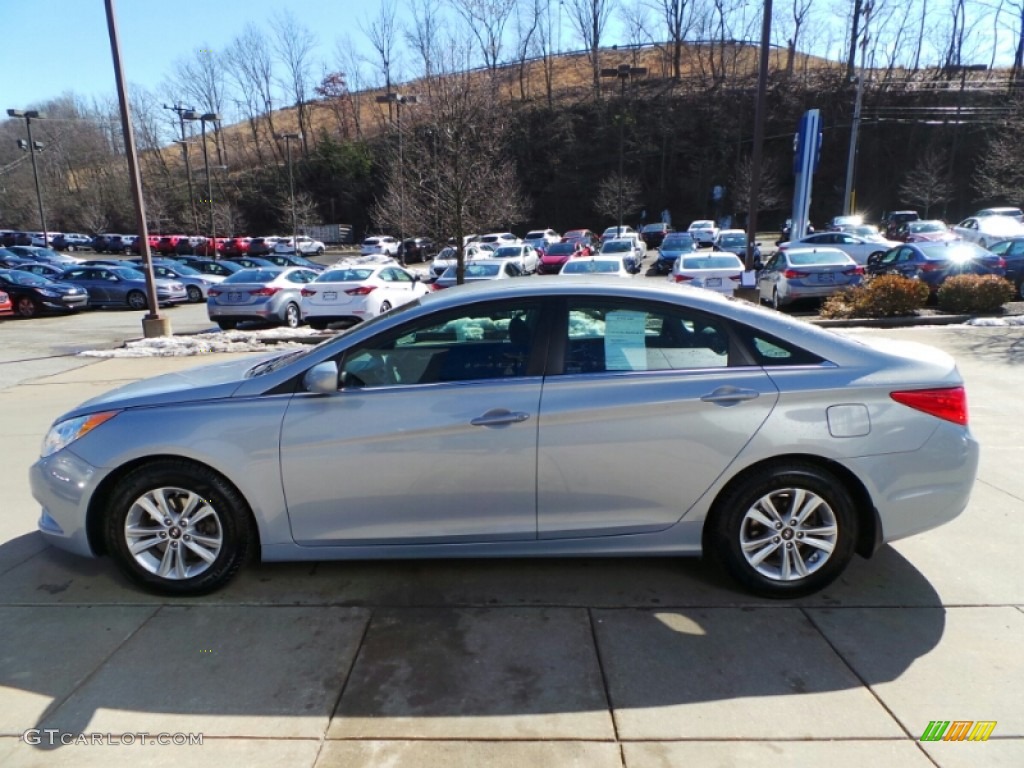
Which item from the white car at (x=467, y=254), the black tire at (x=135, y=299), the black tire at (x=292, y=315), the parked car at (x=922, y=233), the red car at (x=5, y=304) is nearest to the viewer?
the black tire at (x=292, y=315)

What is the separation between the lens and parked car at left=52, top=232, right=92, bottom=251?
59.7 meters

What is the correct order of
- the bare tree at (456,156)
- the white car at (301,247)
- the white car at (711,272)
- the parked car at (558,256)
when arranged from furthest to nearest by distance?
1. the white car at (301,247)
2. the parked car at (558,256)
3. the bare tree at (456,156)
4. the white car at (711,272)

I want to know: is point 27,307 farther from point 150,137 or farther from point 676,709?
point 150,137

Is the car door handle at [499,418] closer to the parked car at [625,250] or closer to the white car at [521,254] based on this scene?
the white car at [521,254]

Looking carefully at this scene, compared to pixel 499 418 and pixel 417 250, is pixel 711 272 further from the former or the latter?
pixel 417 250

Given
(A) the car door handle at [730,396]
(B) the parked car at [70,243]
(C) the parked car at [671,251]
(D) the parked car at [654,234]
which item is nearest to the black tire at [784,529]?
(A) the car door handle at [730,396]

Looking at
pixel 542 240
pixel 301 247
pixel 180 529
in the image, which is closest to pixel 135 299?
pixel 180 529

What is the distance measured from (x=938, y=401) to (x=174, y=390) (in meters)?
3.90

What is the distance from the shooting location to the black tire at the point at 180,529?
3367mm

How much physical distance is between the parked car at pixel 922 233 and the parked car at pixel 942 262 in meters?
12.6

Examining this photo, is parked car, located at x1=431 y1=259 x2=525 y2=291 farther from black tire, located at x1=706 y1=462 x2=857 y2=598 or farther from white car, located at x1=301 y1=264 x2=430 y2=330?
black tire, located at x1=706 y1=462 x2=857 y2=598

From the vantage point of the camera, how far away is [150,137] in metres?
72.7

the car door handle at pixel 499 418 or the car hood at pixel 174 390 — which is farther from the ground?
the car hood at pixel 174 390

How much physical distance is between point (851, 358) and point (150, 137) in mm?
84872
